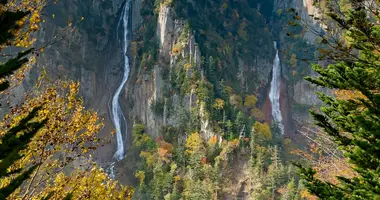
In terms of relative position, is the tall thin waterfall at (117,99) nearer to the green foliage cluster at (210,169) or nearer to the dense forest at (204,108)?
the dense forest at (204,108)

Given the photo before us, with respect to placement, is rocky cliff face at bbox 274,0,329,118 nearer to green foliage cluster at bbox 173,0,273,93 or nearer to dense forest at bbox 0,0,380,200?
dense forest at bbox 0,0,380,200

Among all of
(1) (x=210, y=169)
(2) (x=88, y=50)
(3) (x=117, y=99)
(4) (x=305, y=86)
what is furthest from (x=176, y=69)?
(4) (x=305, y=86)

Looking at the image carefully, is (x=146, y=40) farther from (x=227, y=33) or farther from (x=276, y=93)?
(x=276, y=93)

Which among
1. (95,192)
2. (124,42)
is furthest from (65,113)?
(124,42)

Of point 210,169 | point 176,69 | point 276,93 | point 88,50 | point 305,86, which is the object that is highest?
point 88,50

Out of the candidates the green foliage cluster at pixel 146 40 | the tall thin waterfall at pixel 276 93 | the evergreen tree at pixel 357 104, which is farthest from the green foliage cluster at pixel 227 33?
the evergreen tree at pixel 357 104

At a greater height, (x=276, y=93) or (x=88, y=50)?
(x=88, y=50)

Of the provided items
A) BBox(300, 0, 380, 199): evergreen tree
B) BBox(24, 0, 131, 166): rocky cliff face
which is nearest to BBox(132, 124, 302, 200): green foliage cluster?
BBox(24, 0, 131, 166): rocky cliff face
